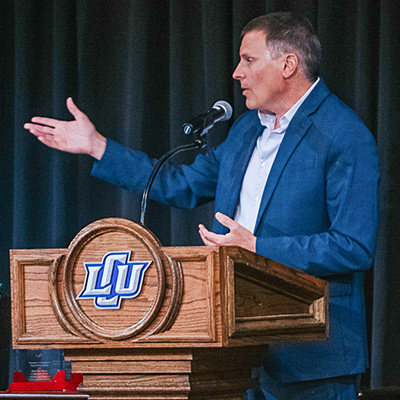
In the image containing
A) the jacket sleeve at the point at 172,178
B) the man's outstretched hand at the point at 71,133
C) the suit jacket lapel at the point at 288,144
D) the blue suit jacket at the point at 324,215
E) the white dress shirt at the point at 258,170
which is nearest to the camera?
the blue suit jacket at the point at 324,215

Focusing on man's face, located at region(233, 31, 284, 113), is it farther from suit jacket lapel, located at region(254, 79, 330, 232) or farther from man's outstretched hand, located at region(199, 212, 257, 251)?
man's outstretched hand, located at region(199, 212, 257, 251)

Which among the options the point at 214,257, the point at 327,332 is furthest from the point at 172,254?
the point at 327,332

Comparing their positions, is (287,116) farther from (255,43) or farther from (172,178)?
(172,178)

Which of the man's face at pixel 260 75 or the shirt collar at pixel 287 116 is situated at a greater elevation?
the man's face at pixel 260 75

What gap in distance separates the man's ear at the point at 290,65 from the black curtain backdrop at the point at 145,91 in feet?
Answer: 1.50

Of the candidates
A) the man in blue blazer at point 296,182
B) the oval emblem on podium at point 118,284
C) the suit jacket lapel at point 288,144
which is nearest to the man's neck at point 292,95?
the man in blue blazer at point 296,182

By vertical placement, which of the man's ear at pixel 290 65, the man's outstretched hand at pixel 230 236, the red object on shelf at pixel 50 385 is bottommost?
the red object on shelf at pixel 50 385

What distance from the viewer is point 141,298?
3.97 feet

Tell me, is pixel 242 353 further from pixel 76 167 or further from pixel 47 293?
pixel 76 167

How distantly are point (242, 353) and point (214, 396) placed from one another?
4.0 inches

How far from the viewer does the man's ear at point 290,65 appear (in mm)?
1861

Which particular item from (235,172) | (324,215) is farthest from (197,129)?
(324,215)

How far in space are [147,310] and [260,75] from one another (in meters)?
0.88

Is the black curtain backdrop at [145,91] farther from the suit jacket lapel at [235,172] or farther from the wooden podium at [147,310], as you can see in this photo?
the wooden podium at [147,310]
